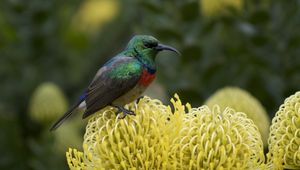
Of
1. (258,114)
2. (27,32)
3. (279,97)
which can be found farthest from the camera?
(27,32)

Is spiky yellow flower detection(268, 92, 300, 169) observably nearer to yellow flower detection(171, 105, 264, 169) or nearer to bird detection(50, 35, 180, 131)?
yellow flower detection(171, 105, 264, 169)

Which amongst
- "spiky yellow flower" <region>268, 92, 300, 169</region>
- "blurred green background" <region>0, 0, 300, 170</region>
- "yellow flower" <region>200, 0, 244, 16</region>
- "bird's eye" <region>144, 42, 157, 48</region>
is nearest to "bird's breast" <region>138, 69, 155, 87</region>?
"bird's eye" <region>144, 42, 157, 48</region>

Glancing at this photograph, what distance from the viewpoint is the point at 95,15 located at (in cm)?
815

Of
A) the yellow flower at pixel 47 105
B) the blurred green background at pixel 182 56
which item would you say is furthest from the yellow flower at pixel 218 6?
the yellow flower at pixel 47 105

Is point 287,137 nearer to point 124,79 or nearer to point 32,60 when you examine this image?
point 124,79

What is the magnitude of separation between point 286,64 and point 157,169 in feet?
8.47

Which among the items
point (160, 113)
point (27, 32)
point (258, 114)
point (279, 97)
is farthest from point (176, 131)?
point (27, 32)

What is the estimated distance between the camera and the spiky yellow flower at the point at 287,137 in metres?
3.55

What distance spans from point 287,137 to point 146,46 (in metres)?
0.82

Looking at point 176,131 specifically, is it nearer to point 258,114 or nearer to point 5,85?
point 258,114

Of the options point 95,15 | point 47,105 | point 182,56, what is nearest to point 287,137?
point 182,56

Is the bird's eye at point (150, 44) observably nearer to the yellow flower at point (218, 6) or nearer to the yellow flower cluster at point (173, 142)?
the yellow flower cluster at point (173, 142)

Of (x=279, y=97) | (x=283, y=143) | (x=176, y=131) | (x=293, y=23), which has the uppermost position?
(x=293, y=23)

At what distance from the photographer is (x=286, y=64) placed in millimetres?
5863
